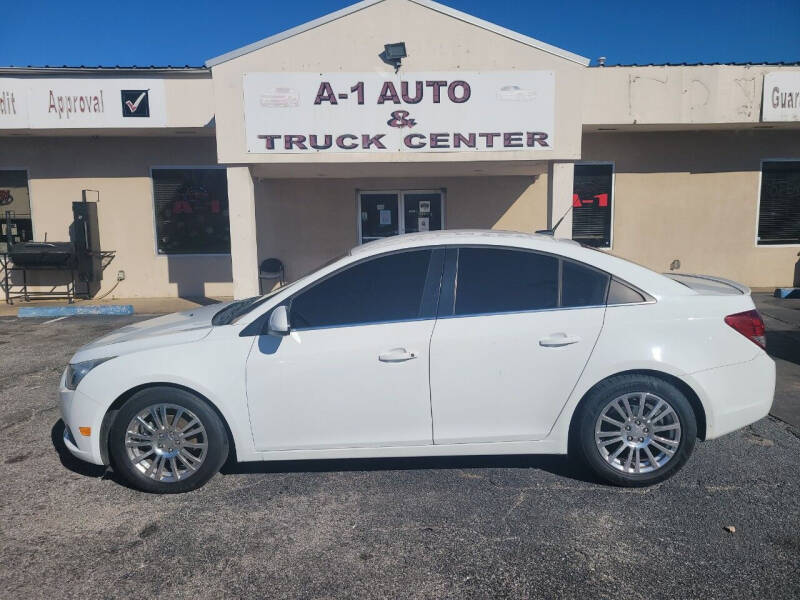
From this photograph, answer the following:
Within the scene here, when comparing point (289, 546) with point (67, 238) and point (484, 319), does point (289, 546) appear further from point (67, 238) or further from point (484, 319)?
point (67, 238)

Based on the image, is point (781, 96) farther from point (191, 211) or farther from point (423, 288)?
point (191, 211)

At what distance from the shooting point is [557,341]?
4090 millimetres

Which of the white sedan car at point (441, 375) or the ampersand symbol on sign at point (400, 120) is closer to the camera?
the white sedan car at point (441, 375)

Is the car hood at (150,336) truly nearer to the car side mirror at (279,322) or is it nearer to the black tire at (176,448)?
the black tire at (176,448)

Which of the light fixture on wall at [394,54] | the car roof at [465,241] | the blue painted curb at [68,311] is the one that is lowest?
the blue painted curb at [68,311]

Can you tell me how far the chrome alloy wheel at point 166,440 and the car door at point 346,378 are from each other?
15.8 inches

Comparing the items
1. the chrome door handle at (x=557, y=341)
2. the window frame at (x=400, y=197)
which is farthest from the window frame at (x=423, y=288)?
the window frame at (x=400, y=197)

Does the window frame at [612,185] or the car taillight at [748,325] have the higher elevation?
the window frame at [612,185]

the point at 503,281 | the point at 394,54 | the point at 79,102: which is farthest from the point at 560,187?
the point at 79,102

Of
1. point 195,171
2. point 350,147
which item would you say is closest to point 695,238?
point 350,147

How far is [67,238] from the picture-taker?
13070mm

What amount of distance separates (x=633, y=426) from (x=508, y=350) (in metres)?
0.96

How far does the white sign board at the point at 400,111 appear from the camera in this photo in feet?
31.1

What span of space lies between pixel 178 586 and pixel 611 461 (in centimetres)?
270
